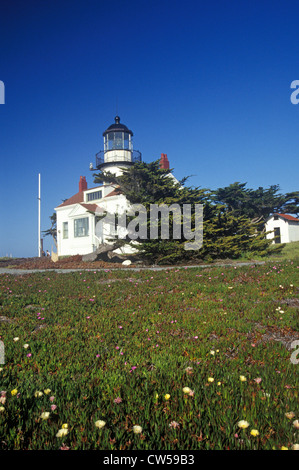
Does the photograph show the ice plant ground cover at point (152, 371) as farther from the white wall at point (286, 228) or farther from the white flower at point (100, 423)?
the white wall at point (286, 228)

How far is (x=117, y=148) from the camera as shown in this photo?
2956 cm

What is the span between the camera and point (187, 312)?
247 inches

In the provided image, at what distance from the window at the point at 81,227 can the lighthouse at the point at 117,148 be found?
17.9 ft

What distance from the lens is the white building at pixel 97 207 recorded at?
27.4 metres

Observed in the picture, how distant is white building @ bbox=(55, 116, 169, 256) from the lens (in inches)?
1079

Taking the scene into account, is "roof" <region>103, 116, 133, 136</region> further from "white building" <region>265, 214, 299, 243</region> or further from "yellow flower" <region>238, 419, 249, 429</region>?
"yellow flower" <region>238, 419, 249, 429</region>

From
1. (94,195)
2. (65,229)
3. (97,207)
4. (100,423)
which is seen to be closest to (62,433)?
(100,423)

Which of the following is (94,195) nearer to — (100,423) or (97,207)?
(97,207)

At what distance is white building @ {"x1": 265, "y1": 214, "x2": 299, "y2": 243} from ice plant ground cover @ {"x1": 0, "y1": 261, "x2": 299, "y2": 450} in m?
33.6

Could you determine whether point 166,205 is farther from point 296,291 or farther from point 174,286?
point 296,291

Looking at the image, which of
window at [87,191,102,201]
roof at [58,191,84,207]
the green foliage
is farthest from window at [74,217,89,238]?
the green foliage

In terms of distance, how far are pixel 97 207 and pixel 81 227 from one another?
2.41 metres
